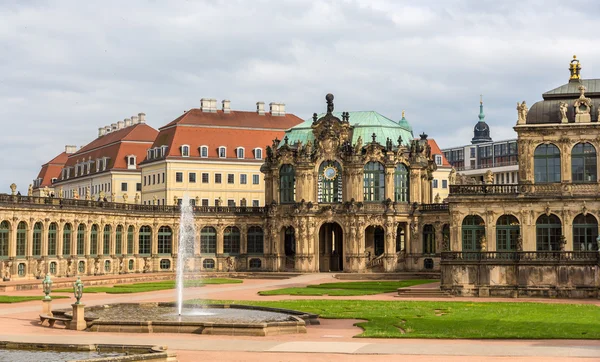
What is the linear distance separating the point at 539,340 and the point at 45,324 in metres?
23.0

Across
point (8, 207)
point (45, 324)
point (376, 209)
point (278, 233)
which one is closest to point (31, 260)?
point (8, 207)

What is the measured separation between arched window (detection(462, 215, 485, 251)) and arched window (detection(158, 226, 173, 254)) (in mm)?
43220

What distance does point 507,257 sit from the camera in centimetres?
6781

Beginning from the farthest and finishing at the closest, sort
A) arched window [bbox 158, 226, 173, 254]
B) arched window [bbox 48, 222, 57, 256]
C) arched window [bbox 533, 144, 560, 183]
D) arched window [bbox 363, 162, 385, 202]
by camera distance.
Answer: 1. arched window [bbox 158, 226, 173, 254]
2. arched window [bbox 363, 162, 385, 202]
3. arched window [bbox 48, 222, 57, 256]
4. arched window [bbox 533, 144, 560, 183]

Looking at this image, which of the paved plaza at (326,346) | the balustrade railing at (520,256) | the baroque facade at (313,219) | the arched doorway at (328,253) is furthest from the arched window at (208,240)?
the paved plaza at (326,346)

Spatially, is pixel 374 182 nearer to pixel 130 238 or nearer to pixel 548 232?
pixel 130 238

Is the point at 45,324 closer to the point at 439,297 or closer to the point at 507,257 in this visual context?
the point at 439,297

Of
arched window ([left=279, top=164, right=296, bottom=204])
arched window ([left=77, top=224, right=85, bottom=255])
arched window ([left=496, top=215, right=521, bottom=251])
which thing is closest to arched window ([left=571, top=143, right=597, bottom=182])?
arched window ([left=496, top=215, right=521, bottom=251])

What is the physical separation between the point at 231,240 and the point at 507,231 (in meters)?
42.4

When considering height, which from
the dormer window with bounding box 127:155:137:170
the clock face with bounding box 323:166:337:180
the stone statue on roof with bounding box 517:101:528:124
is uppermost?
the dormer window with bounding box 127:155:137:170

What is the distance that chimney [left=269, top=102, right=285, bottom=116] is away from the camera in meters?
143

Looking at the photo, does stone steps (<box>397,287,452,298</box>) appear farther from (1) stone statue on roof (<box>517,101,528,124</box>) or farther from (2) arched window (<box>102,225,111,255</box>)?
(2) arched window (<box>102,225,111,255</box>)

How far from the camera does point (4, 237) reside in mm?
83875

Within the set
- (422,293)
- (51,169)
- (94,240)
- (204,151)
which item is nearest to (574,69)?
(422,293)
